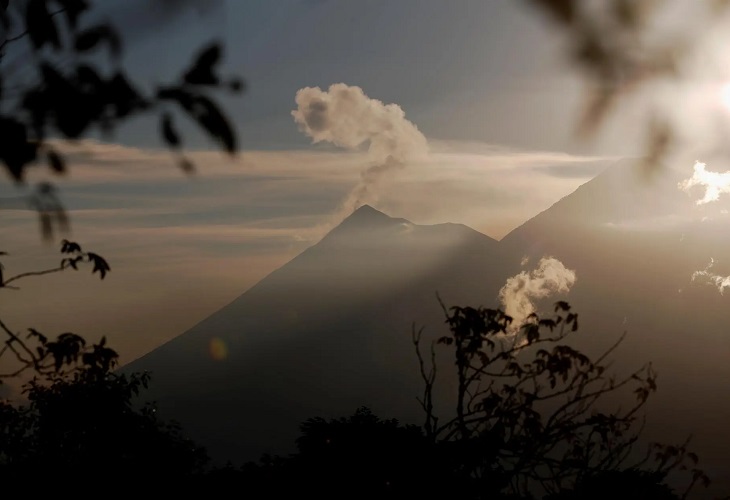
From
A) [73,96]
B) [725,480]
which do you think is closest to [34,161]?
[73,96]

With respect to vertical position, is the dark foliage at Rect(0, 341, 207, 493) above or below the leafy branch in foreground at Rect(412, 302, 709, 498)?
above

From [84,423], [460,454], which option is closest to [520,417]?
[460,454]

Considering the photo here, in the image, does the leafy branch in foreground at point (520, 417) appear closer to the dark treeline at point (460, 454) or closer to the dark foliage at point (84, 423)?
the dark treeline at point (460, 454)

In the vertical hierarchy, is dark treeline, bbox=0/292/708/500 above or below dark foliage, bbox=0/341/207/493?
below

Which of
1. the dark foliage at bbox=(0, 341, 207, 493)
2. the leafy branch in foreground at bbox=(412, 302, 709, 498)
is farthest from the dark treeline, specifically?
the dark foliage at bbox=(0, 341, 207, 493)

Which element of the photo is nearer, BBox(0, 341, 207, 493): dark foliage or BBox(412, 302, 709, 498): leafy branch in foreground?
BBox(412, 302, 709, 498): leafy branch in foreground

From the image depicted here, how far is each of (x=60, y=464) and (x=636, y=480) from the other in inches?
260

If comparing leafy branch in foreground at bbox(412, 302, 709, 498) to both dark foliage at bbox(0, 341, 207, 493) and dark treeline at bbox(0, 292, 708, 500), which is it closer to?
dark treeline at bbox(0, 292, 708, 500)

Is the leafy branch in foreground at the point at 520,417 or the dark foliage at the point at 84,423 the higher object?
the dark foliage at the point at 84,423

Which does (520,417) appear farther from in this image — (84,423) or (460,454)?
(84,423)

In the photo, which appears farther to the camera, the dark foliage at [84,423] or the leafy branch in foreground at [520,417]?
the dark foliage at [84,423]

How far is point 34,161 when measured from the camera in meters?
2.94

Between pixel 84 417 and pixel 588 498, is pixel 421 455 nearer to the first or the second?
pixel 588 498

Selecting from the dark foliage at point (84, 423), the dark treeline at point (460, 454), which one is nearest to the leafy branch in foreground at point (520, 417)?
the dark treeline at point (460, 454)
